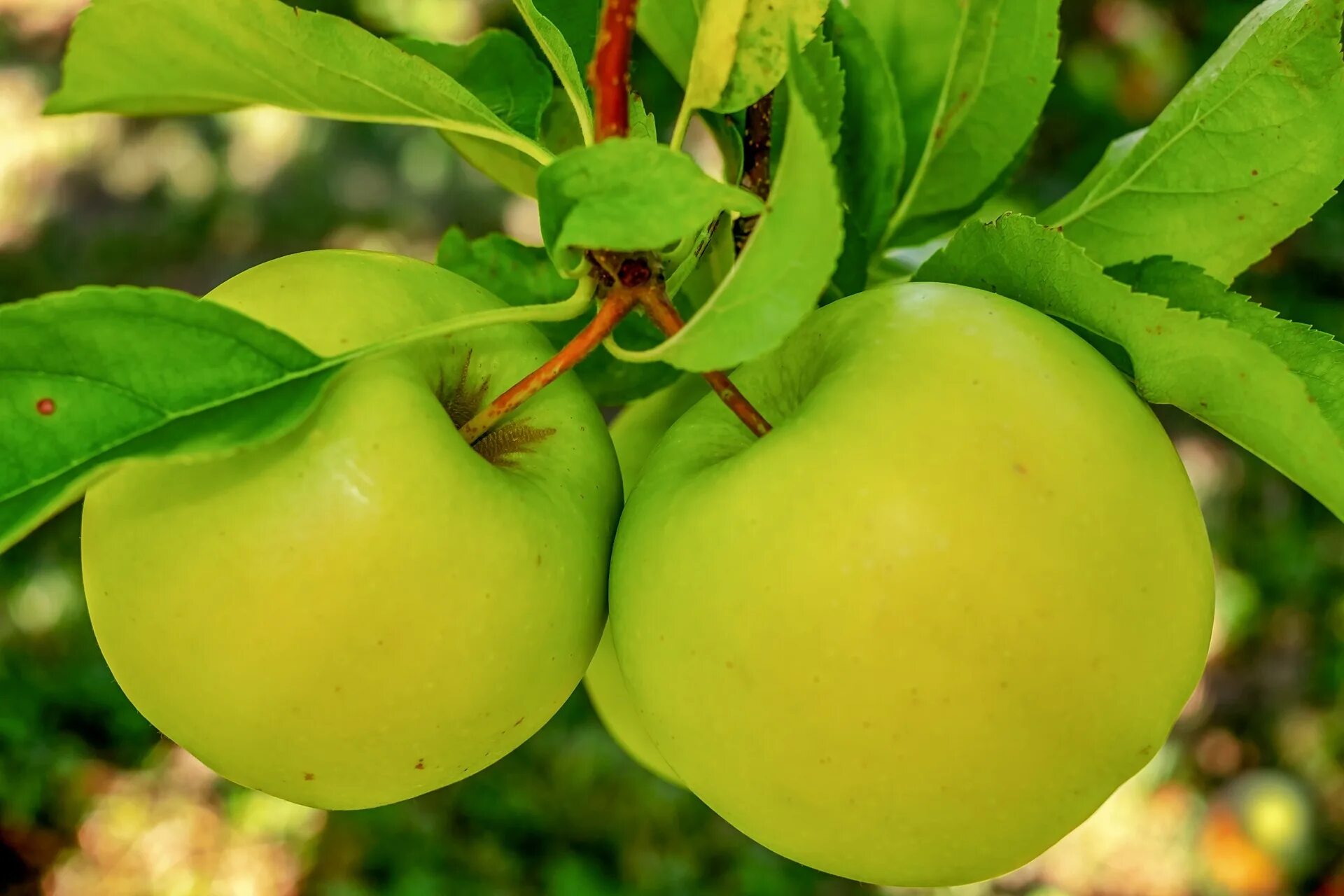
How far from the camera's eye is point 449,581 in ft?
1.11

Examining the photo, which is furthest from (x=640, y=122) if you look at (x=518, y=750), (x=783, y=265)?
(x=518, y=750)

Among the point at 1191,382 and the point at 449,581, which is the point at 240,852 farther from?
the point at 1191,382

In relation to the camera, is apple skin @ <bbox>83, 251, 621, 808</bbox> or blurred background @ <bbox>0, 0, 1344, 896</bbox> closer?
apple skin @ <bbox>83, 251, 621, 808</bbox>

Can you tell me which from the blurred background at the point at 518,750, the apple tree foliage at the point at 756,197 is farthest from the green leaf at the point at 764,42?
the blurred background at the point at 518,750

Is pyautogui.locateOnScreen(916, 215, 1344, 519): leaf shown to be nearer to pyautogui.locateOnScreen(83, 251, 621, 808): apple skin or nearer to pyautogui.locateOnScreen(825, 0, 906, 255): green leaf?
pyautogui.locateOnScreen(825, 0, 906, 255): green leaf

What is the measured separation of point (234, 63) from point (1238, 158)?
1.23ft

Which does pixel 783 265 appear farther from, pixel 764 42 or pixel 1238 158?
pixel 1238 158

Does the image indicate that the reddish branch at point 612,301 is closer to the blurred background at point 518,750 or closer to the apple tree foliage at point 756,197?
the apple tree foliage at point 756,197

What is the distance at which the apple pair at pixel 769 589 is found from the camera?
0.33 m

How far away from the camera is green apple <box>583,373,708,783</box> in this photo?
49 centimetres

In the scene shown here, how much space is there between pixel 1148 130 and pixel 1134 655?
21 centimetres

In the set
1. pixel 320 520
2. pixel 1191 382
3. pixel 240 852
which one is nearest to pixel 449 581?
pixel 320 520

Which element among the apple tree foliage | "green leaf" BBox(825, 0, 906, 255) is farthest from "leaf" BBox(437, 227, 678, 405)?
"green leaf" BBox(825, 0, 906, 255)

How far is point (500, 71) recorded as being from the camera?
0.45 m
